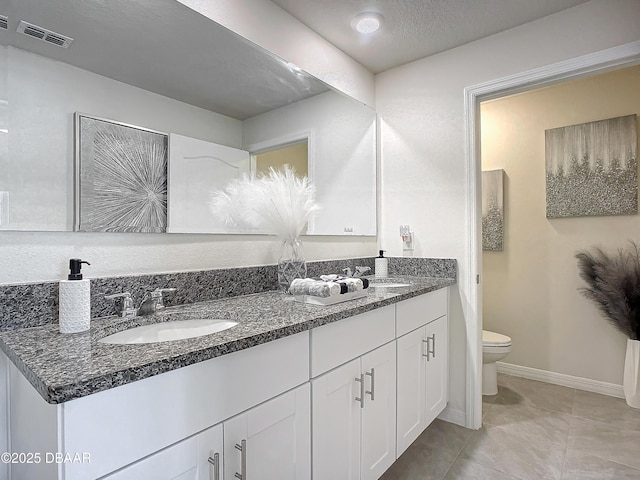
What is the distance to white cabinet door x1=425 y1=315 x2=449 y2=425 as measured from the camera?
1919 mm

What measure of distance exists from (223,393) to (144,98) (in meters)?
1.08

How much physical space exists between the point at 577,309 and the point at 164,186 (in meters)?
2.95

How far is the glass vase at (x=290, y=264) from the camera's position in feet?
5.41

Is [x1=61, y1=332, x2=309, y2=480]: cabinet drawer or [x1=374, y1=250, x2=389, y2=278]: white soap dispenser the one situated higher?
[x1=374, y1=250, x2=389, y2=278]: white soap dispenser

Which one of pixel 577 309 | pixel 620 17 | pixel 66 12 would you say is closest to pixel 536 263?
pixel 577 309

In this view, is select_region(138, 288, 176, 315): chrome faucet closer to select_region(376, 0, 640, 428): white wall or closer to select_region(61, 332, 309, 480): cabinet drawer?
select_region(61, 332, 309, 480): cabinet drawer

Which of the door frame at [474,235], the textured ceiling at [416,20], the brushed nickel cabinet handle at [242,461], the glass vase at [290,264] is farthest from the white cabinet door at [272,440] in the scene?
the textured ceiling at [416,20]

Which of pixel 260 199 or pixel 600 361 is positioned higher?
pixel 260 199

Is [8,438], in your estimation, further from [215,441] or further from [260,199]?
[260,199]

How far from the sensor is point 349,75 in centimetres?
229

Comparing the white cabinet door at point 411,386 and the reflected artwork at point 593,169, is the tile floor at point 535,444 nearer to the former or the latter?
the white cabinet door at point 411,386

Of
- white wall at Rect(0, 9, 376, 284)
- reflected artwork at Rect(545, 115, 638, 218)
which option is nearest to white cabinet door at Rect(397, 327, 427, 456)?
white wall at Rect(0, 9, 376, 284)

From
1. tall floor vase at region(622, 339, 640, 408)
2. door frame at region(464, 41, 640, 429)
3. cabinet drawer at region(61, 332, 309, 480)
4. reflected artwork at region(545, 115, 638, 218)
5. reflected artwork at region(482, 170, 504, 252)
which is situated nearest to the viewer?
cabinet drawer at region(61, 332, 309, 480)

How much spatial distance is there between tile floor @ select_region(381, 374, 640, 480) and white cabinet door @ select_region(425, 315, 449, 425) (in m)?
0.19
